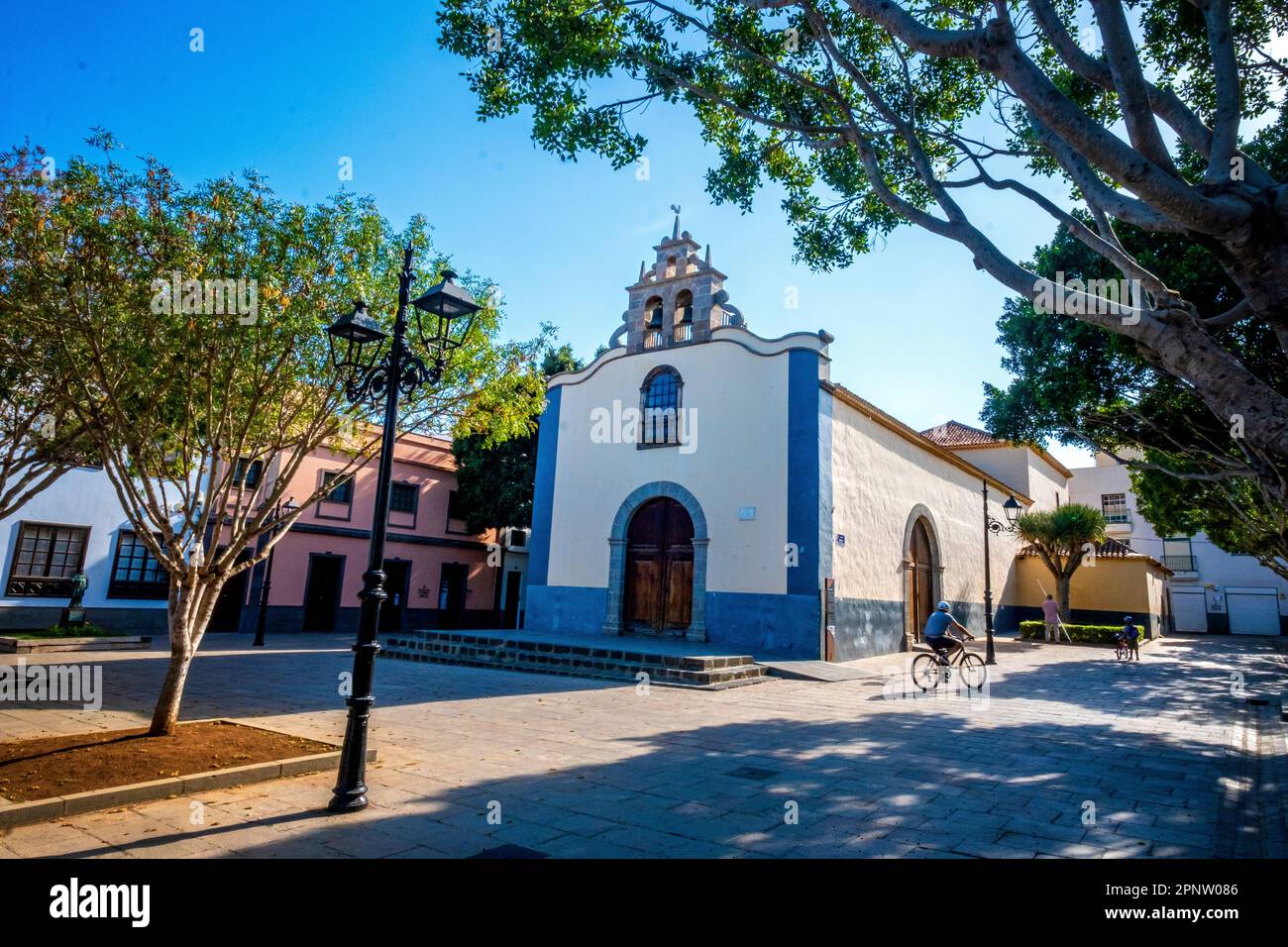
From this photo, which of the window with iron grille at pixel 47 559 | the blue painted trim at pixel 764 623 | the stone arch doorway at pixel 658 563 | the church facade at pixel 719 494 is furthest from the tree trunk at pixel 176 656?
the window with iron grille at pixel 47 559

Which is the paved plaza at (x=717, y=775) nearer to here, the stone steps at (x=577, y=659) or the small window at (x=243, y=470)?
the stone steps at (x=577, y=659)

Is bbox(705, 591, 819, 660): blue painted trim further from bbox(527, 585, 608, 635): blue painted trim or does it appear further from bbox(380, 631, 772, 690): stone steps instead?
bbox(527, 585, 608, 635): blue painted trim

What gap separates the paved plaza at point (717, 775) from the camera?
4.45 m

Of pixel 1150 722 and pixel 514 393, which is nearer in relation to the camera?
pixel 514 393

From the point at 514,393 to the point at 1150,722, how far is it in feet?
31.5

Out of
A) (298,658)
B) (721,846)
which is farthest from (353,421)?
(298,658)

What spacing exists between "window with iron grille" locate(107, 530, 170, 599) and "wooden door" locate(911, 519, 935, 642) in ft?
72.6

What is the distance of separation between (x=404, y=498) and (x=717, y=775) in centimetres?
2245

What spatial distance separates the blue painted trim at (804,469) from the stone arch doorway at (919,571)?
5.64m

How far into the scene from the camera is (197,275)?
6211mm

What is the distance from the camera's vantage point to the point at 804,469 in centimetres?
1616

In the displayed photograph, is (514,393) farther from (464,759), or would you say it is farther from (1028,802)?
(1028,802)

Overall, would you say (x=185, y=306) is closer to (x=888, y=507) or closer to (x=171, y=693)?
(x=171, y=693)

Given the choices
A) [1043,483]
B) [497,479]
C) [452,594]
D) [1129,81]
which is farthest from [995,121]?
[1043,483]
